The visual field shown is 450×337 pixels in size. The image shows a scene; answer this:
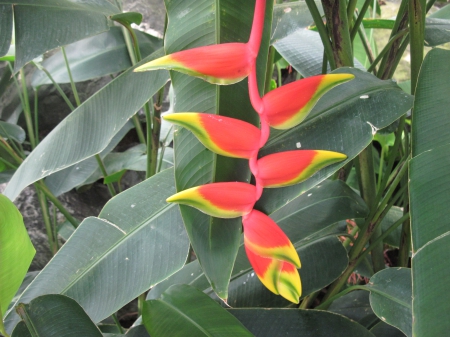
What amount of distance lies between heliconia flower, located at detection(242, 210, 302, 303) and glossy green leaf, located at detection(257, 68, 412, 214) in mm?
94

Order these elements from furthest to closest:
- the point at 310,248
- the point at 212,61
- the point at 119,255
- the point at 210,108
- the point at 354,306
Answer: the point at 354,306
the point at 310,248
the point at 119,255
the point at 210,108
the point at 212,61

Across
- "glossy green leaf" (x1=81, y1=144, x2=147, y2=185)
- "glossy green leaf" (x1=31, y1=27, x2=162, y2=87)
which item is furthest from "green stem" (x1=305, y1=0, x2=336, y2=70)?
"glossy green leaf" (x1=81, y1=144, x2=147, y2=185)

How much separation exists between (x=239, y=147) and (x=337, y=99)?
200 millimetres

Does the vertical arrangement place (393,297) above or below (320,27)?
below

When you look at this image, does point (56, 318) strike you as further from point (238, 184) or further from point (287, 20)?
point (287, 20)

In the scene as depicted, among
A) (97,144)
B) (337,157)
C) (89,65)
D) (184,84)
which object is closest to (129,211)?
(97,144)

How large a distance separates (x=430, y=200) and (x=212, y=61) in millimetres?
198

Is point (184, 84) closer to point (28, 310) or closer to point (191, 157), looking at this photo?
point (191, 157)

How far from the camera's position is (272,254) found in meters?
0.28

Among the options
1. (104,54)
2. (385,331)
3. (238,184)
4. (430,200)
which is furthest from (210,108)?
(104,54)

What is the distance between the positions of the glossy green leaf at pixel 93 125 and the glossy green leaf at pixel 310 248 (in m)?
0.25

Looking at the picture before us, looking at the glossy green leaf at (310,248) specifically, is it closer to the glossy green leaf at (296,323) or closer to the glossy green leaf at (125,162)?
the glossy green leaf at (296,323)

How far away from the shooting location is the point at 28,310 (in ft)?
1.43

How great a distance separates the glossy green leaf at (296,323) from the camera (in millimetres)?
496
